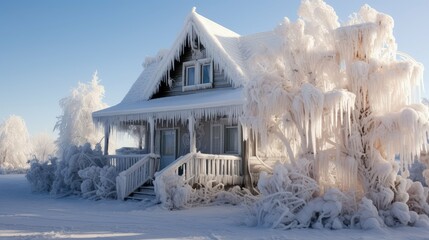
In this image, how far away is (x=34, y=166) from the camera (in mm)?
16703

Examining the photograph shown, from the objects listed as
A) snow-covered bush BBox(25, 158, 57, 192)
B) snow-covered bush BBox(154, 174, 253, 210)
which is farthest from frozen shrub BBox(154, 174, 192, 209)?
snow-covered bush BBox(25, 158, 57, 192)

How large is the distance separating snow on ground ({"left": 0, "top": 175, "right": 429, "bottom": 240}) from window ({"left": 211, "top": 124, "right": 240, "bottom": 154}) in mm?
4152

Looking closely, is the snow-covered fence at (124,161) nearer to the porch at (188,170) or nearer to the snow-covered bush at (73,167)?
the porch at (188,170)

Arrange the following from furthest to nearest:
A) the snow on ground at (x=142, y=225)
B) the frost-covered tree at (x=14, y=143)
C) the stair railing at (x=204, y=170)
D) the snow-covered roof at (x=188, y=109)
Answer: the frost-covered tree at (x=14, y=143)
the snow-covered roof at (x=188, y=109)
the stair railing at (x=204, y=170)
the snow on ground at (x=142, y=225)

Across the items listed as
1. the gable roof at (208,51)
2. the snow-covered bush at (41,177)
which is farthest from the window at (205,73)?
the snow-covered bush at (41,177)

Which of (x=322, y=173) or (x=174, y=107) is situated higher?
(x=174, y=107)

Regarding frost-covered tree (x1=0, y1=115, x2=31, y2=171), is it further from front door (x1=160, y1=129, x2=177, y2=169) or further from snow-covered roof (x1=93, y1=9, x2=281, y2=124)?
front door (x1=160, y1=129, x2=177, y2=169)

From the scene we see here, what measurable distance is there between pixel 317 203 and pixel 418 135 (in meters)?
2.54

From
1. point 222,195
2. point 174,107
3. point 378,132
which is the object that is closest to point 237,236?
point 378,132

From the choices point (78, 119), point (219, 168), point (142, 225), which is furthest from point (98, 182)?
point (78, 119)

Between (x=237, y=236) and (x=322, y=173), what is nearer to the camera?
(x=237, y=236)

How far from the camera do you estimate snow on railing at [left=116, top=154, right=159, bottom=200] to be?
13.3 m

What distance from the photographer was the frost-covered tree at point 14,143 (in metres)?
44.0

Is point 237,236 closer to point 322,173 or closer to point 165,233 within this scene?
point 165,233
